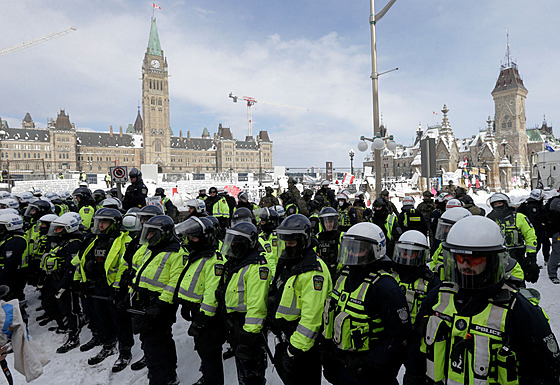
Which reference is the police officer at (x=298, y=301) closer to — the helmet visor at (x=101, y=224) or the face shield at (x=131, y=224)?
the face shield at (x=131, y=224)

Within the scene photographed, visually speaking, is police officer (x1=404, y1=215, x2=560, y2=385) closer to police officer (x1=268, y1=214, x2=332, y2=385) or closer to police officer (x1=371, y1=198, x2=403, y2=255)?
police officer (x1=268, y1=214, x2=332, y2=385)

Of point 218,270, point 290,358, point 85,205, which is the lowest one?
point 290,358

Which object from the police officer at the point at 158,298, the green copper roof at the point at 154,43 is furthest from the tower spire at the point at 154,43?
the police officer at the point at 158,298

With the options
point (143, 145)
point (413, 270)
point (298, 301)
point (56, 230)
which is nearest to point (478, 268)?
point (413, 270)

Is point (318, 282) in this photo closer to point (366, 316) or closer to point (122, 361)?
point (366, 316)

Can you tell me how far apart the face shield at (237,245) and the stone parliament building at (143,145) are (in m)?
77.9

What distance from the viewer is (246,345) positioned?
336 centimetres

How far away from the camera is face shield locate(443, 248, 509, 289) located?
2.06 metres

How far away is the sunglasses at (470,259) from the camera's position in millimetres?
2094

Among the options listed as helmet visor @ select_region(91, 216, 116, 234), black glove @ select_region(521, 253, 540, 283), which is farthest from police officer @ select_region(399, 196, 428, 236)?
helmet visor @ select_region(91, 216, 116, 234)

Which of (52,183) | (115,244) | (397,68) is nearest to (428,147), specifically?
(397,68)

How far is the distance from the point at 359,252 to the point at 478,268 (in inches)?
40.0

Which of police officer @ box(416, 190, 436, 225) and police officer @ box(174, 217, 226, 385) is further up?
police officer @ box(416, 190, 436, 225)

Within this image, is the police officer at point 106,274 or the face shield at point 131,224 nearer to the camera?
the police officer at point 106,274
